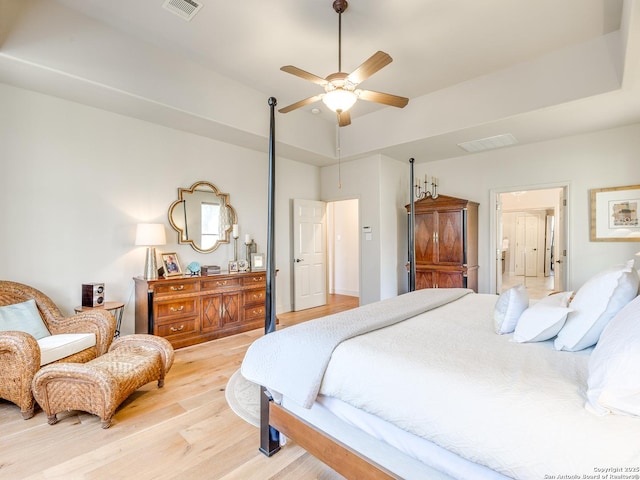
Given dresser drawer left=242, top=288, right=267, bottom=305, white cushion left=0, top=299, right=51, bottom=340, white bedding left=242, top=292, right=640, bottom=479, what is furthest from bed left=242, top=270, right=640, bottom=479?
dresser drawer left=242, top=288, right=267, bottom=305

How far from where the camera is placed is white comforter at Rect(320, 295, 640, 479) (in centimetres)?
88

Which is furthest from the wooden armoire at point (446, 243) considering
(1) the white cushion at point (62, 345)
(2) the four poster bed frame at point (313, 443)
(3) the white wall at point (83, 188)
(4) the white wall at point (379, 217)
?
(1) the white cushion at point (62, 345)

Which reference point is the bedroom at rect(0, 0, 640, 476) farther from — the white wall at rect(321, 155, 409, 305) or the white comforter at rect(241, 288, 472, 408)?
the white comforter at rect(241, 288, 472, 408)

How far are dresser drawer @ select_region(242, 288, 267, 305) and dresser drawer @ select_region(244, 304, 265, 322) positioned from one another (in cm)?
7

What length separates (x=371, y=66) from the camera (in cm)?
234

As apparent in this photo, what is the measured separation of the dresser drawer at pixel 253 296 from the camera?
4.27 metres

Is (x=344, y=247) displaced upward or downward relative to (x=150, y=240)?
downward

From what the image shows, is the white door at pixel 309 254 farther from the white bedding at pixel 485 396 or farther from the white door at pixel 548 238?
the white door at pixel 548 238

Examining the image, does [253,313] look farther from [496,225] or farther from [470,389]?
[496,225]

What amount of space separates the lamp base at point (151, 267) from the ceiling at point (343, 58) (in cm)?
157

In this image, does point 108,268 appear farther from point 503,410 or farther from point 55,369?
point 503,410

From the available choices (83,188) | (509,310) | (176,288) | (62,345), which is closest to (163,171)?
(83,188)

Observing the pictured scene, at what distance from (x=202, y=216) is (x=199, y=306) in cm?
126

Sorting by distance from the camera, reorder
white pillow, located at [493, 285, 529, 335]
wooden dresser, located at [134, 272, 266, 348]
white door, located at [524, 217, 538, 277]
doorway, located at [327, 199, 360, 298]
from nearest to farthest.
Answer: white pillow, located at [493, 285, 529, 335], wooden dresser, located at [134, 272, 266, 348], doorway, located at [327, 199, 360, 298], white door, located at [524, 217, 538, 277]
